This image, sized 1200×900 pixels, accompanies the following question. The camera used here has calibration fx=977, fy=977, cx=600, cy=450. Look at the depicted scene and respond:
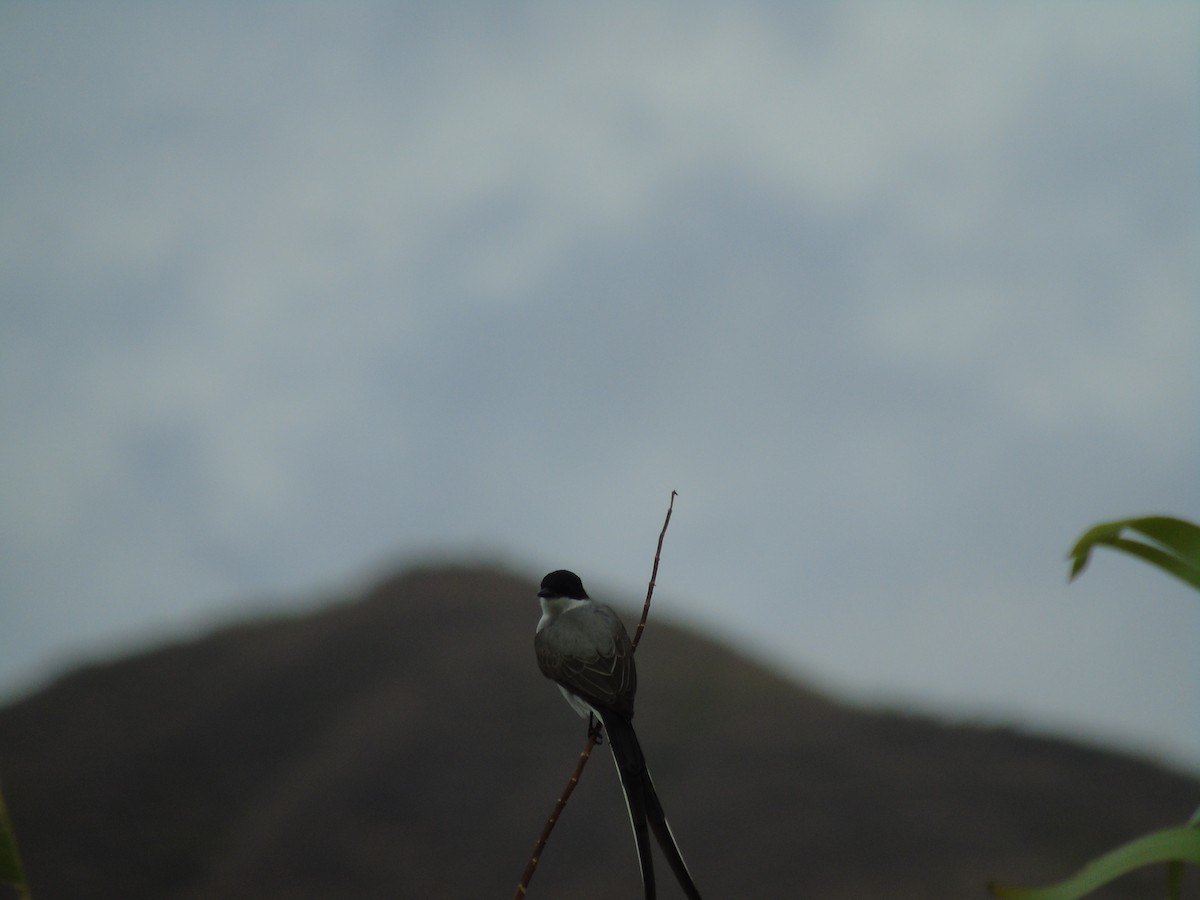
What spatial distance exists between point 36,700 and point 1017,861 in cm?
872

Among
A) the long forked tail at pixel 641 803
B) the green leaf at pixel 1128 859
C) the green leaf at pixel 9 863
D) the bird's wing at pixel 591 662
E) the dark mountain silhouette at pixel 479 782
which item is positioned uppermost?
the bird's wing at pixel 591 662

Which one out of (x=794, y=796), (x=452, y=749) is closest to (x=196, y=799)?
(x=452, y=749)

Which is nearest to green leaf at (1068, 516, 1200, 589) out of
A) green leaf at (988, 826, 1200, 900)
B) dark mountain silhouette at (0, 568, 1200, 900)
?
green leaf at (988, 826, 1200, 900)

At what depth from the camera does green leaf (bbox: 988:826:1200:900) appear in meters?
1.12

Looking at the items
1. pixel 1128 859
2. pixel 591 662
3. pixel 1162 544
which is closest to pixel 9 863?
pixel 591 662

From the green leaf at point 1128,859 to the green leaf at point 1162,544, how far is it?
337 mm

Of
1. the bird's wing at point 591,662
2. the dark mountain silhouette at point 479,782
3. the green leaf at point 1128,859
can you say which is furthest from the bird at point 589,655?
the dark mountain silhouette at point 479,782

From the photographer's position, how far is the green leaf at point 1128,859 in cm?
112

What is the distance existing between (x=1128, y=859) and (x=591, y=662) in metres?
0.73

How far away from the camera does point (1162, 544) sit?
1334mm

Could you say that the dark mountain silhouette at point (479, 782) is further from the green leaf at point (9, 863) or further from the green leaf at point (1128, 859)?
the green leaf at point (1128, 859)

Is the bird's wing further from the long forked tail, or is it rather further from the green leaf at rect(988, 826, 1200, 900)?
the green leaf at rect(988, 826, 1200, 900)

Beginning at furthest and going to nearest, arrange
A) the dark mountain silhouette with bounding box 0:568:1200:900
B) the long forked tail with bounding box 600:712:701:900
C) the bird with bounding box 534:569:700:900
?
1. the dark mountain silhouette with bounding box 0:568:1200:900
2. the bird with bounding box 534:569:700:900
3. the long forked tail with bounding box 600:712:701:900

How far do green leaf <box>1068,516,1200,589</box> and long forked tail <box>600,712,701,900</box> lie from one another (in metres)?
0.63
